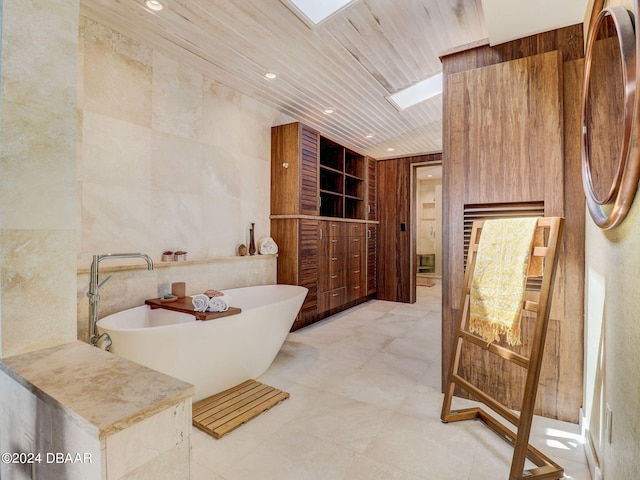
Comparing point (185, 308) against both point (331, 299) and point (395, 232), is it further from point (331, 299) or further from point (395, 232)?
point (395, 232)

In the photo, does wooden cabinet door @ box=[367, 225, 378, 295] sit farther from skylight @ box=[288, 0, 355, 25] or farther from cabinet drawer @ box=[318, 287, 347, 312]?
skylight @ box=[288, 0, 355, 25]

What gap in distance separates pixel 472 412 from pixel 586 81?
1952mm

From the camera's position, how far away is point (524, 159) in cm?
208

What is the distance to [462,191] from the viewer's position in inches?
89.8

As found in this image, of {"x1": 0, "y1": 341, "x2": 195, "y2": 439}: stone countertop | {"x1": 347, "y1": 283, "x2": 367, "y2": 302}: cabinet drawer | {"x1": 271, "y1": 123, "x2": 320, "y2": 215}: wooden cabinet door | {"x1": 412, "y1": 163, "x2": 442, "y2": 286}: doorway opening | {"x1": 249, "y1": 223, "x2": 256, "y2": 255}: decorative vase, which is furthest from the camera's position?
{"x1": 412, "y1": 163, "x2": 442, "y2": 286}: doorway opening

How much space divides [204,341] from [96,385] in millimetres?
1293

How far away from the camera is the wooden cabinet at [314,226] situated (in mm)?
3838

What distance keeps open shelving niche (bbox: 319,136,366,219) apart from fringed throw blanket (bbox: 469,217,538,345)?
2.80m

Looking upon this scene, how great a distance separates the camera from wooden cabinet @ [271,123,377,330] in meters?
3.84

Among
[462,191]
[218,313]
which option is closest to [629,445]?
[462,191]

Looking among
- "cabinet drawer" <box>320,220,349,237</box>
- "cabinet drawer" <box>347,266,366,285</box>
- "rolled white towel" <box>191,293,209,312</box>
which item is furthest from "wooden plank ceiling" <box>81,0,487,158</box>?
"cabinet drawer" <box>347,266,366,285</box>

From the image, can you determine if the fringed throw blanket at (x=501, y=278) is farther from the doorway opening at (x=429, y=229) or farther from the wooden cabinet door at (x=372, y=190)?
the doorway opening at (x=429, y=229)

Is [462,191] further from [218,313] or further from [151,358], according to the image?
[151,358]

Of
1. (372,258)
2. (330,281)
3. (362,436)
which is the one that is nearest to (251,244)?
(330,281)
